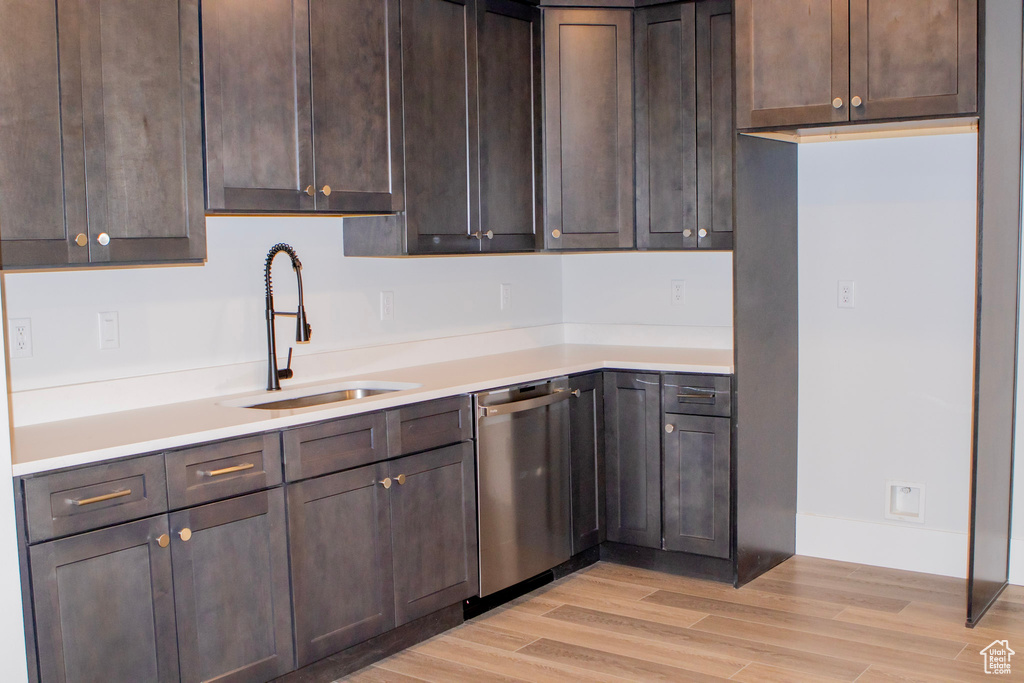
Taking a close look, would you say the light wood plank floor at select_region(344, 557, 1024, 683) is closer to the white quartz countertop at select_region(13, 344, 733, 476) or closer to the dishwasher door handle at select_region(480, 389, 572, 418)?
the dishwasher door handle at select_region(480, 389, 572, 418)

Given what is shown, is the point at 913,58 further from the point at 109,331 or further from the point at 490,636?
the point at 109,331

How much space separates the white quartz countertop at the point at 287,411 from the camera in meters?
2.36

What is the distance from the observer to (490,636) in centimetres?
331

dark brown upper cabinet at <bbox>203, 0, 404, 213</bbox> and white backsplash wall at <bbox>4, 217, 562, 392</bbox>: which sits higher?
dark brown upper cabinet at <bbox>203, 0, 404, 213</bbox>

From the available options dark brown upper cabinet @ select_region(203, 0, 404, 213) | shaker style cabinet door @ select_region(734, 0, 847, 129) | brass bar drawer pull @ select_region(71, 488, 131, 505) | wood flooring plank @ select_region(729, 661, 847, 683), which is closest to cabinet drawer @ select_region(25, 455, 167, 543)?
brass bar drawer pull @ select_region(71, 488, 131, 505)

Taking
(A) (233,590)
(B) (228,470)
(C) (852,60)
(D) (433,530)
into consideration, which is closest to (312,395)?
(D) (433,530)

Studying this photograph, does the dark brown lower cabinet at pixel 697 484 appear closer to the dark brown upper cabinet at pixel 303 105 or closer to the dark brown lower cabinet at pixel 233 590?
the dark brown upper cabinet at pixel 303 105

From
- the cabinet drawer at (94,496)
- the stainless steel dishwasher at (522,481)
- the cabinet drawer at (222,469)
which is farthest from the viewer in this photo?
the stainless steel dishwasher at (522,481)

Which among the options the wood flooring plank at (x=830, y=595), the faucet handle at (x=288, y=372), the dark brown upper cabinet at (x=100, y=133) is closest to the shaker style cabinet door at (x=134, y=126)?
the dark brown upper cabinet at (x=100, y=133)

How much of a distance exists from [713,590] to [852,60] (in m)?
2.02

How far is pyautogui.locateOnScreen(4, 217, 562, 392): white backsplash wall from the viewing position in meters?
2.77

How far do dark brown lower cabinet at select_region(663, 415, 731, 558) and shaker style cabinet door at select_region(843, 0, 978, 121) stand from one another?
130cm

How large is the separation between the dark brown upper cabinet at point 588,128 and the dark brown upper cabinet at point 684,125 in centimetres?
6

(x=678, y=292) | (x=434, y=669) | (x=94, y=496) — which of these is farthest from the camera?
(x=678, y=292)
